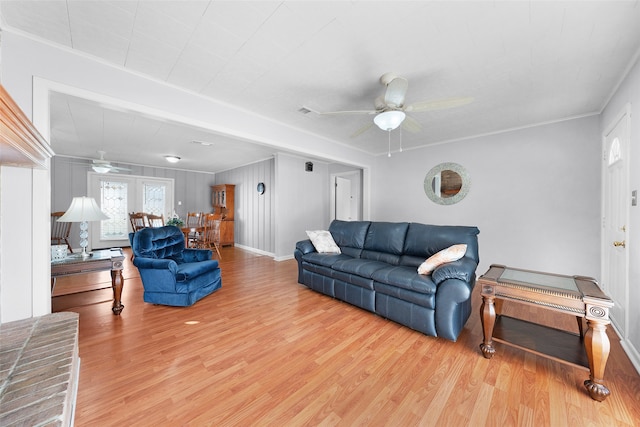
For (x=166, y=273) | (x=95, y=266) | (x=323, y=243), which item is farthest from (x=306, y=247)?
(x=95, y=266)

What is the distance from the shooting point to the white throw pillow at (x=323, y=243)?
11.6 ft

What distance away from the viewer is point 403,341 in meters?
2.19

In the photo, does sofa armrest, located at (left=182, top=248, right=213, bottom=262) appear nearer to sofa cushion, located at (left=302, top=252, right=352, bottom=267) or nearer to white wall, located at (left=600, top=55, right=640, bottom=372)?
sofa cushion, located at (left=302, top=252, right=352, bottom=267)

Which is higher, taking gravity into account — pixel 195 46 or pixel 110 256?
pixel 195 46

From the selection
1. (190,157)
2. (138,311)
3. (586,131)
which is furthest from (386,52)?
(190,157)

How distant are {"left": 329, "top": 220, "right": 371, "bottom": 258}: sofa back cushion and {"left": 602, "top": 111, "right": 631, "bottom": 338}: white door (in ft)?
8.35

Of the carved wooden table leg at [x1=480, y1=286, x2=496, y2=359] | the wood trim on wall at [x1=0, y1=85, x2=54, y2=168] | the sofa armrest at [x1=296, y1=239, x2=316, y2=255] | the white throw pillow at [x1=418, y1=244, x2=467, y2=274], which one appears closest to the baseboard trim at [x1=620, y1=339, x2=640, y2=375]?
the carved wooden table leg at [x1=480, y1=286, x2=496, y2=359]

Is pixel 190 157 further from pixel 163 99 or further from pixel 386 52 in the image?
pixel 386 52

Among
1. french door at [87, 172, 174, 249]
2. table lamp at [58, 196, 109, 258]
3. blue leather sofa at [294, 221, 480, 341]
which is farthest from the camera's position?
french door at [87, 172, 174, 249]

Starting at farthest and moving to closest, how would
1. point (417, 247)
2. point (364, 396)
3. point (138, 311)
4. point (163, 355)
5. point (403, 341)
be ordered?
1. point (417, 247)
2. point (138, 311)
3. point (403, 341)
4. point (163, 355)
5. point (364, 396)

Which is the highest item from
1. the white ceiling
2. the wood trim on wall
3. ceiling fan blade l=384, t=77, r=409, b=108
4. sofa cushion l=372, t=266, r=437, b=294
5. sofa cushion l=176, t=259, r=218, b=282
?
the white ceiling

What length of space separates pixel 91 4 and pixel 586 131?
5.55 meters

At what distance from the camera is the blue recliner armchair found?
278 centimetres

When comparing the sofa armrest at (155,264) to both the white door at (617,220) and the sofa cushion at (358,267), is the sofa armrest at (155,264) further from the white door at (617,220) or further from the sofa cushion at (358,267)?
the white door at (617,220)
